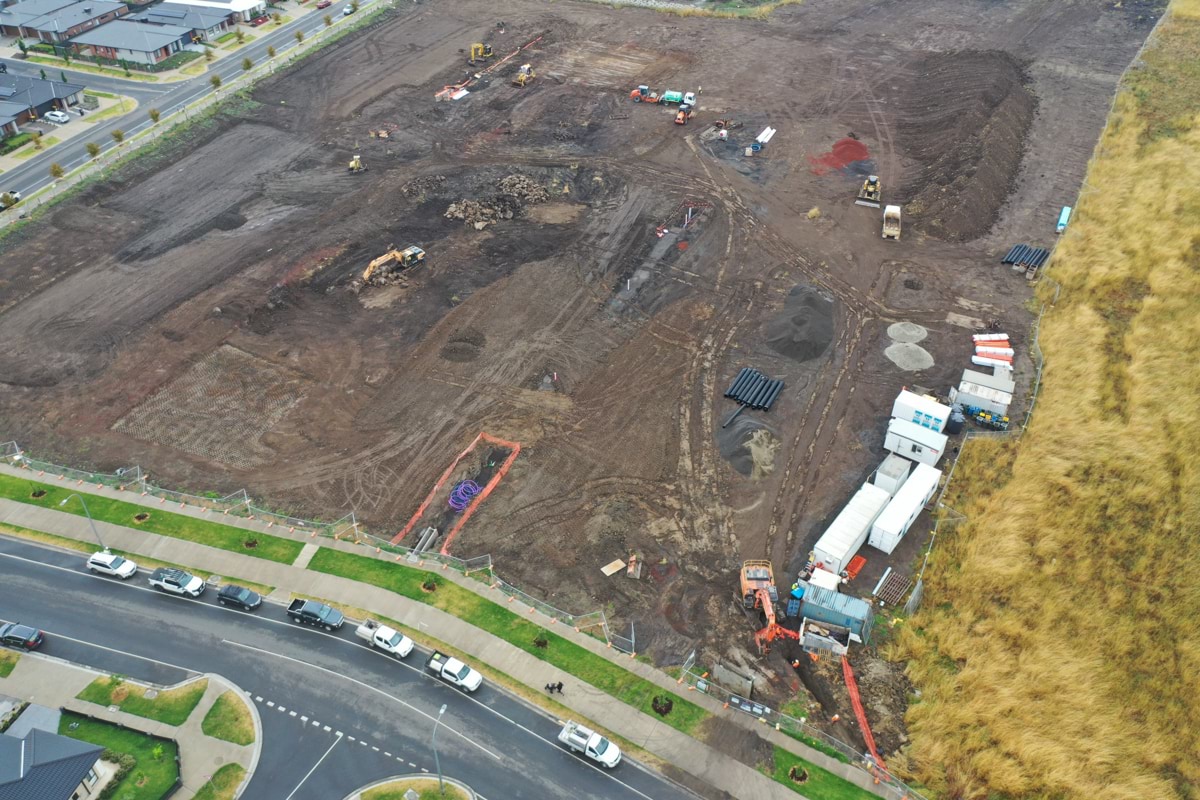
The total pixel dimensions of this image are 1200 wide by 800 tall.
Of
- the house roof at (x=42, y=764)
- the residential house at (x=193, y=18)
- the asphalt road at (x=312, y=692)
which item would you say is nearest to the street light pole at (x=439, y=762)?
the asphalt road at (x=312, y=692)

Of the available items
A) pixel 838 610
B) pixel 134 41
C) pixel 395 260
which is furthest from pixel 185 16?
pixel 838 610

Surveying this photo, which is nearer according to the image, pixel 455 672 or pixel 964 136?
pixel 455 672

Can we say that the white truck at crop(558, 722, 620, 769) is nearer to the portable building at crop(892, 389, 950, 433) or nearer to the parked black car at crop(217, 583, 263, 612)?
the parked black car at crop(217, 583, 263, 612)

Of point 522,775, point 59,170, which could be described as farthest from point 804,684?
point 59,170

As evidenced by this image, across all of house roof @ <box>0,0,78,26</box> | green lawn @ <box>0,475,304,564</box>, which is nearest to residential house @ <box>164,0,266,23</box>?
house roof @ <box>0,0,78,26</box>

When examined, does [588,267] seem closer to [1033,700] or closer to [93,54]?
[1033,700]

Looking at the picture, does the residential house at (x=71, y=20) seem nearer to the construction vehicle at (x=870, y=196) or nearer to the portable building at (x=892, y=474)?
the construction vehicle at (x=870, y=196)

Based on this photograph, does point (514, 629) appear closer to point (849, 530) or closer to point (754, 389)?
point (849, 530)
